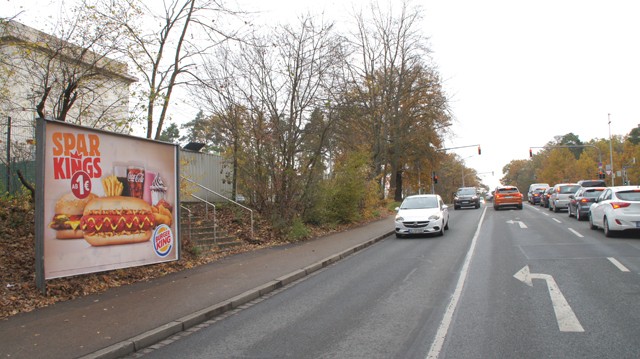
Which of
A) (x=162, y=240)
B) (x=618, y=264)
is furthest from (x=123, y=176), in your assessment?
(x=618, y=264)

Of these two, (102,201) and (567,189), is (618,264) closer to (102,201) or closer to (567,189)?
(102,201)

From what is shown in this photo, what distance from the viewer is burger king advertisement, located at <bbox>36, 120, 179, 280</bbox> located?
7.36 meters

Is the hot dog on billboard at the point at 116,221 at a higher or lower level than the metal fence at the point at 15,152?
lower

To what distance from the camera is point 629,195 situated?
13500mm

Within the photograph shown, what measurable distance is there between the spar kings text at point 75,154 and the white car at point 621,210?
13.9m

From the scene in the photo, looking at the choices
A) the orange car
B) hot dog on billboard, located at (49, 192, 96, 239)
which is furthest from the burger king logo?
the orange car

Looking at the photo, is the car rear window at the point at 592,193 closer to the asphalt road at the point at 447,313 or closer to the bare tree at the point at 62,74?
the asphalt road at the point at 447,313

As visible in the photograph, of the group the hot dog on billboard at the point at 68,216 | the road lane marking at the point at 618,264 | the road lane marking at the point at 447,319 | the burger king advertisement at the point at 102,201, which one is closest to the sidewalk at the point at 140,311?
the burger king advertisement at the point at 102,201

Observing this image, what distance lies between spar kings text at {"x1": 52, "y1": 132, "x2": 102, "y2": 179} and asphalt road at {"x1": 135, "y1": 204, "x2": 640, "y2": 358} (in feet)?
12.5

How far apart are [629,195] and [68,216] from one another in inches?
583

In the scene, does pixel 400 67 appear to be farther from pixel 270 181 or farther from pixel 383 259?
pixel 383 259

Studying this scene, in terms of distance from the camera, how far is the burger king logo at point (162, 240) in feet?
31.0

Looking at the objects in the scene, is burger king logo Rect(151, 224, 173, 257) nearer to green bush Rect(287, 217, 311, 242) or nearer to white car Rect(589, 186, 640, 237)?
green bush Rect(287, 217, 311, 242)

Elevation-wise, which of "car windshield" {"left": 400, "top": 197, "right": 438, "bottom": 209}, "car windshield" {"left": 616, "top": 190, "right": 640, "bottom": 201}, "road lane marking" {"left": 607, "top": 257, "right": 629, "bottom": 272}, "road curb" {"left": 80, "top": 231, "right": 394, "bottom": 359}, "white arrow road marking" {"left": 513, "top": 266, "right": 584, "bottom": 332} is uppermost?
"car windshield" {"left": 616, "top": 190, "right": 640, "bottom": 201}
